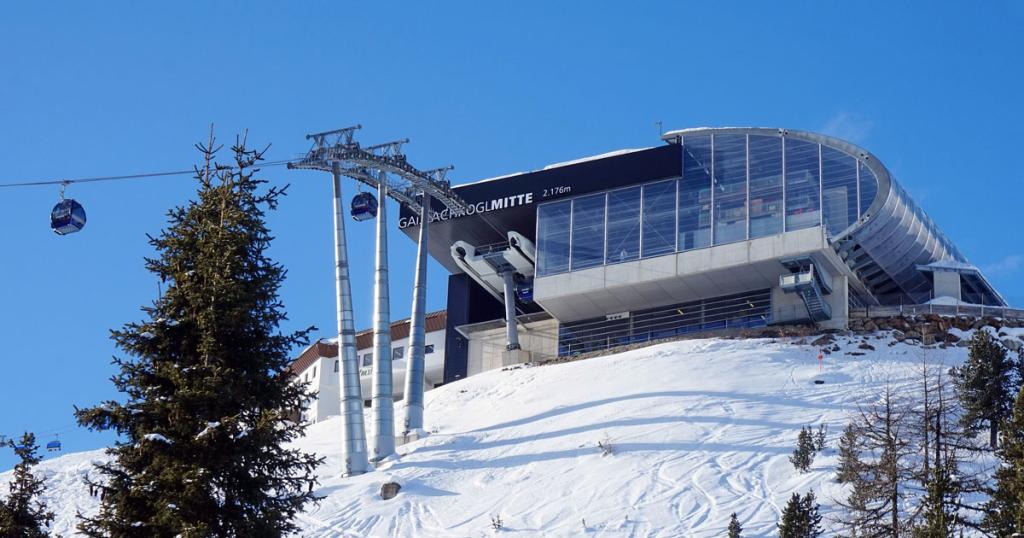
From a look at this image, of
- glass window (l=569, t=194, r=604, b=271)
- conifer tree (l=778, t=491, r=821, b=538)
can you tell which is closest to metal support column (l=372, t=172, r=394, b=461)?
glass window (l=569, t=194, r=604, b=271)

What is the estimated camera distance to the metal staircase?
60312mm

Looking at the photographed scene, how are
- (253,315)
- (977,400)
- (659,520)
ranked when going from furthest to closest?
(977,400), (659,520), (253,315)

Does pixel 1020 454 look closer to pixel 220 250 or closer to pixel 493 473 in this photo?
pixel 220 250

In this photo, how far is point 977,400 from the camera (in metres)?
41.1

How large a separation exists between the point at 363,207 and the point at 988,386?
2581 centimetres

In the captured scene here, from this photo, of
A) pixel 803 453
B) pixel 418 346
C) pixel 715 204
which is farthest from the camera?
pixel 715 204

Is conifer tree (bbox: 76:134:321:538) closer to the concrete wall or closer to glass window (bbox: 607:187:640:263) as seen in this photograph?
glass window (bbox: 607:187:640:263)

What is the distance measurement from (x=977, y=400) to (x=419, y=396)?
21043 millimetres

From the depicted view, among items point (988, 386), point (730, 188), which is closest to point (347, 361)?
point (730, 188)

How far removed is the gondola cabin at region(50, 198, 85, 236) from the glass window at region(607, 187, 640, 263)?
3854 cm

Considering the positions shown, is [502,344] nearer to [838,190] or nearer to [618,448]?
[838,190]

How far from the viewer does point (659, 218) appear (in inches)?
2601

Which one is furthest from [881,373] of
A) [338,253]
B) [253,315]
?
[253,315]

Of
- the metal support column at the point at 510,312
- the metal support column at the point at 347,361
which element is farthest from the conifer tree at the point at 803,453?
the metal support column at the point at 510,312
